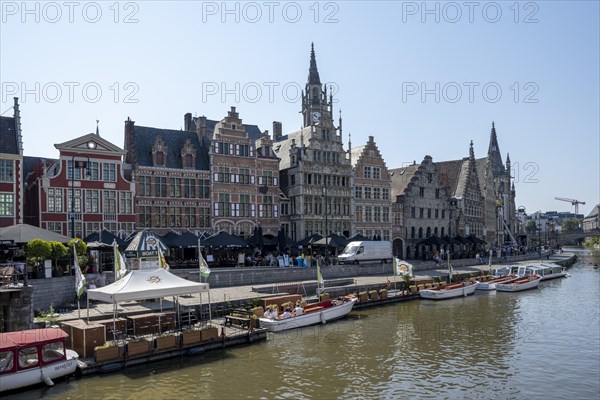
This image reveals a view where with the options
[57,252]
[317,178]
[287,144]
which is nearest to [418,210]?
[317,178]

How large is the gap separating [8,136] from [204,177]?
15447mm

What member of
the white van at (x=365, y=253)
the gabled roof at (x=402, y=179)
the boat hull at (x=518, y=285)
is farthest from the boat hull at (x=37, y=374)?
the gabled roof at (x=402, y=179)

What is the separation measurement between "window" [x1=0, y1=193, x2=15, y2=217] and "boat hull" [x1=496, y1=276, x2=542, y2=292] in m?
37.6

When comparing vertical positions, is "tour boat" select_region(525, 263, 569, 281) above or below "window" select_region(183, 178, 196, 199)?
below

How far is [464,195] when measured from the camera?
80.9 metres

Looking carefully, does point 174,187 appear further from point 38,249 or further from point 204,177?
point 38,249

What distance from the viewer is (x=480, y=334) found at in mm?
27844

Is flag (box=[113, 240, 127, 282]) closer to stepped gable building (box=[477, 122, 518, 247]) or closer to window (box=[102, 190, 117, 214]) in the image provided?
window (box=[102, 190, 117, 214])

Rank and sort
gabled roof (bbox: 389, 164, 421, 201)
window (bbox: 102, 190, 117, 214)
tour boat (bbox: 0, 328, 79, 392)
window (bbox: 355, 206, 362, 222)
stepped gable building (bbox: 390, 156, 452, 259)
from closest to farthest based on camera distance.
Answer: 1. tour boat (bbox: 0, 328, 79, 392)
2. window (bbox: 102, 190, 117, 214)
3. window (bbox: 355, 206, 362, 222)
4. stepped gable building (bbox: 390, 156, 452, 259)
5. gabled roof (bbox: 389, 164, 421, 201)

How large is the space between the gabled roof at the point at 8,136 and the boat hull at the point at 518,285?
38421 mm

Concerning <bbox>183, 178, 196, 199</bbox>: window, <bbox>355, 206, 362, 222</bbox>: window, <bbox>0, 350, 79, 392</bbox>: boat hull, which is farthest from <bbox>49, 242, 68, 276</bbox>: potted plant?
<bbox>355, 206, 362, 222</bbox>: window

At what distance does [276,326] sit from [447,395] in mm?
10783

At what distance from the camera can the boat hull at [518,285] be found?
150ft

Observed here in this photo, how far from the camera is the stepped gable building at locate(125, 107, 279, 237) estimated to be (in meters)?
45.5
